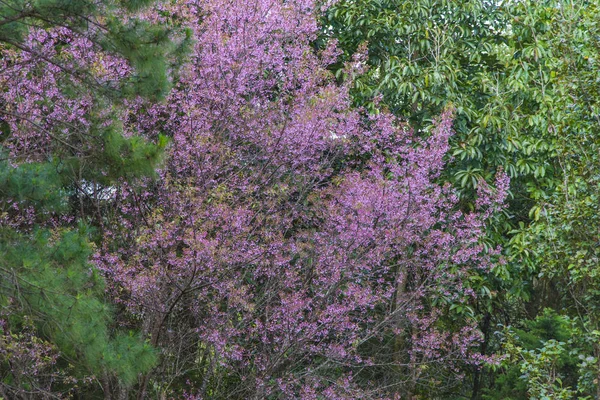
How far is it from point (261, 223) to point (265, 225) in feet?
0.23

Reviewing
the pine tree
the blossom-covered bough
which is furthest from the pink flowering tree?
the pine tree

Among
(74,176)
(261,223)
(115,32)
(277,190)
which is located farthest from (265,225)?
(115,32)

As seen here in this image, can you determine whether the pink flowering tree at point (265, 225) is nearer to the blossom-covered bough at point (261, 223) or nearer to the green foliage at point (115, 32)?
the blossom-covered bough at point (261, 223)

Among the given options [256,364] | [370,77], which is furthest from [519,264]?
[256,364]

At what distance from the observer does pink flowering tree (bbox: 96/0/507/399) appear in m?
6.82

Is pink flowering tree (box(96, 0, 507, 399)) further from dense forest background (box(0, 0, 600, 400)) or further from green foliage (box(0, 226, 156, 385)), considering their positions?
green foliage (box(0, 226, 156, 385))

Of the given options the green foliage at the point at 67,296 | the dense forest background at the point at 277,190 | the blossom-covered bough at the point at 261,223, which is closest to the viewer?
the green foliage at the point at 67,296

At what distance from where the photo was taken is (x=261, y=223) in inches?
291

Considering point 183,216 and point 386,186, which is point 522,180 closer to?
point 386,186

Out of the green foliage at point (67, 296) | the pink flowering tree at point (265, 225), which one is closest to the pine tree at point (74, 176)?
the green foliage at point (67, 296)

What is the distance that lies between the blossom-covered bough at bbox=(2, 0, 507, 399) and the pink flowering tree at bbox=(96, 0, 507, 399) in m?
0.02

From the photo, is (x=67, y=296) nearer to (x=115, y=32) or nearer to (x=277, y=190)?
(x=115, y=32)

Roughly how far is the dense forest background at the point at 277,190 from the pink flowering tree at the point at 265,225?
0.03 meters

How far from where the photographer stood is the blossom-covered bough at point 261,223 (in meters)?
6.82
